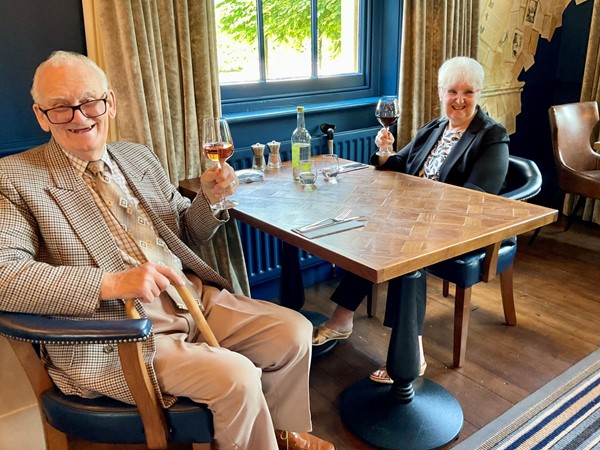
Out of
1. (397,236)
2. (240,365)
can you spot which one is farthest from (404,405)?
(240,365)

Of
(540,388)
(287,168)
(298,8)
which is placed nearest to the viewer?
(540,388)

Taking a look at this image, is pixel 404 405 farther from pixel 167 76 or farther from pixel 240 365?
pixel 167 76

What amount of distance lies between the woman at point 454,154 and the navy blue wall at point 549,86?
6.14ft

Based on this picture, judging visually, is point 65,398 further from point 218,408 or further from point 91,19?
point 91,19

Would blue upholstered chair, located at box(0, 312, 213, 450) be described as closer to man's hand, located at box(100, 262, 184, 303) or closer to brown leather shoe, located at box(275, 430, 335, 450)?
man's hand, located at box(100, 262, 184, 303)

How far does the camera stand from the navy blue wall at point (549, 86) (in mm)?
3900

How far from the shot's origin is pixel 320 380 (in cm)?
215

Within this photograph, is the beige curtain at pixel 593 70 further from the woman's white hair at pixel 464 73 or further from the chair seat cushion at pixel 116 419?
the chair seat cushion at pixel 116 419

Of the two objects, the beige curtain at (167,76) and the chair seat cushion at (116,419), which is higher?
the beige curtain at (167,76)

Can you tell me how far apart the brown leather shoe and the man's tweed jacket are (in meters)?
0.47

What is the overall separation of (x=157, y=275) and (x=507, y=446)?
1.27m

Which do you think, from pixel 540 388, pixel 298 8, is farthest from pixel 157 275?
pixel 298 8

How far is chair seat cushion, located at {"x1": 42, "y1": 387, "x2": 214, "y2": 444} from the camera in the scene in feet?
4.11

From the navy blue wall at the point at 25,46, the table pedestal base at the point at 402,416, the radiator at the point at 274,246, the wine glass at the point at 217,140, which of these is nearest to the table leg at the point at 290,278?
the radiator at the point at 274,246
